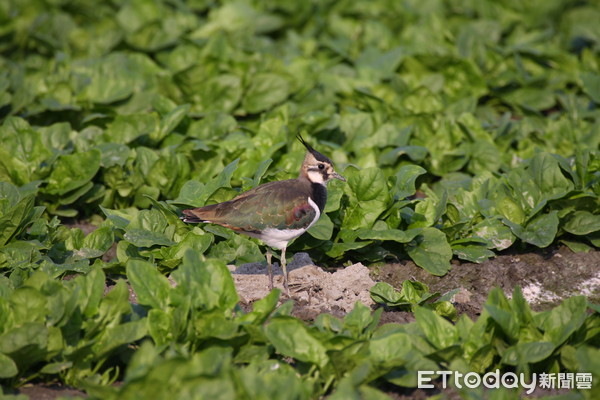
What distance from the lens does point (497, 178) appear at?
770 cm

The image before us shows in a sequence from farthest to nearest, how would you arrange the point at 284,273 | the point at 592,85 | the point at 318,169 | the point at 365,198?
the point at 592,85 → the point at 365,198 → the point at 318,169 → the point at 284,273

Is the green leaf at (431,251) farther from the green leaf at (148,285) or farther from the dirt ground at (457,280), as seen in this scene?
the green leaf at (148,285)

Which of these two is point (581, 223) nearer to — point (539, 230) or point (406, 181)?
point (539, 230)

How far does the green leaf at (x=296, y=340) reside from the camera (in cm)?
475

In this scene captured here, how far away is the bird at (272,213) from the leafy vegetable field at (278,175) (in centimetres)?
28

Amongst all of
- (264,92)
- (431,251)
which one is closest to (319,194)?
(431,251)

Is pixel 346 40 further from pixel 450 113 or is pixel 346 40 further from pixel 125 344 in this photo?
pixel 125 344

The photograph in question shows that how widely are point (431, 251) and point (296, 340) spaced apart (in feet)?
6.90

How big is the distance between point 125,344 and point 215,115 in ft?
13.6

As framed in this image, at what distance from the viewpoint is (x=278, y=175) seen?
6977 mm

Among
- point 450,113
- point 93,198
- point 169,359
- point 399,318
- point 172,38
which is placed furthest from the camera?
point 172,38

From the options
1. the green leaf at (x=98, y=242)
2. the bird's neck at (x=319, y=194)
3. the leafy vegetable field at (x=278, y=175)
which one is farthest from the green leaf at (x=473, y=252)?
the green leaf at (x=98, y=242)

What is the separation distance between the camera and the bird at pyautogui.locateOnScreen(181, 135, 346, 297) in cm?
600

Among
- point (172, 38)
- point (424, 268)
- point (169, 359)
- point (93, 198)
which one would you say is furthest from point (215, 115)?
point (169, 359)
